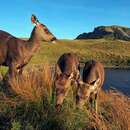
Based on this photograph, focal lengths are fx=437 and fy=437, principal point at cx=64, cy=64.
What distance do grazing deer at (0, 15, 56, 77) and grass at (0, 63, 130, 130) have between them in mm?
1755

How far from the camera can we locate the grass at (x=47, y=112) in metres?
8.44

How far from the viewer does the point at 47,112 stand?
8945 mm

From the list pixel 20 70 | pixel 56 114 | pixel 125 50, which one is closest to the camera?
pixel 56 114

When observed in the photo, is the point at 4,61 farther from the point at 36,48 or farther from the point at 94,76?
the point at 94,76

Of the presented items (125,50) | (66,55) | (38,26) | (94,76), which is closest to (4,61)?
(38,26)

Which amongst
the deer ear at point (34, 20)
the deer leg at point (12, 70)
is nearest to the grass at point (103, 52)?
the deer ear at point (34, 20)

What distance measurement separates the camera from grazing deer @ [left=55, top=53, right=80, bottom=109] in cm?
931

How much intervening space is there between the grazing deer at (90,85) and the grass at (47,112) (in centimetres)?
22

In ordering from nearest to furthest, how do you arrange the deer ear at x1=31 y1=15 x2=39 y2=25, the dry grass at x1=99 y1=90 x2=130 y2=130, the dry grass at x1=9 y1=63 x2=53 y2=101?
the dry grass at x1=99 y1=90 x2=130 y2=130, the dry grass at x1=9 y1=63 x2=53 y2=101, the deer ear at x1=31 y1=15 x2=39 y2=25

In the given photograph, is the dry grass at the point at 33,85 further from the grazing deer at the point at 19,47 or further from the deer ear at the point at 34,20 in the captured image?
the deer ear at the point at 34,20

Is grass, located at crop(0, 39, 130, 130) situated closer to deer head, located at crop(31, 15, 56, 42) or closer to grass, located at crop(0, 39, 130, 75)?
deer head, located at crop(31, 15, 56, 42)

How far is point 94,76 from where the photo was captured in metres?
9.93

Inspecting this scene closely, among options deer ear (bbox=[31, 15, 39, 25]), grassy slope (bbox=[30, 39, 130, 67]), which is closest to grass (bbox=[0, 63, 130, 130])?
deer ear (bbox=[31, 15, 39, 25])

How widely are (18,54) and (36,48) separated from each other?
2.36 feet
